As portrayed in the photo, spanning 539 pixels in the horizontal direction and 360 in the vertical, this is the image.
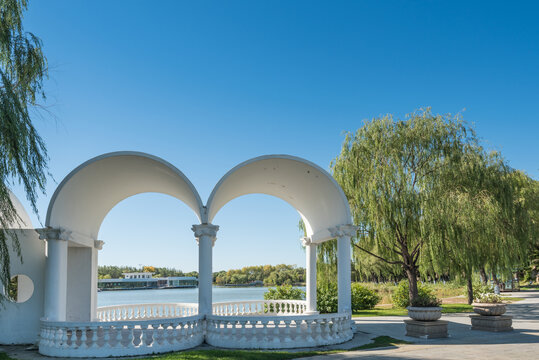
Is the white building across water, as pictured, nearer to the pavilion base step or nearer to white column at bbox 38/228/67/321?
white column at bbox 38/228/67/321

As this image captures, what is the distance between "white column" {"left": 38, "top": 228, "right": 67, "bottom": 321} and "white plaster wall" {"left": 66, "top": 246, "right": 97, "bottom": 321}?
2648mm

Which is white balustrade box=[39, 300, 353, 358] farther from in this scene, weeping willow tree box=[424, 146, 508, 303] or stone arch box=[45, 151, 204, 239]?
weeping willow tree box=[424, 146, 508, 303]

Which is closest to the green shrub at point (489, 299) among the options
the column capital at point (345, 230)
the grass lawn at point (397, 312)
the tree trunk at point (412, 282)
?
the column capital at point (345, 230)

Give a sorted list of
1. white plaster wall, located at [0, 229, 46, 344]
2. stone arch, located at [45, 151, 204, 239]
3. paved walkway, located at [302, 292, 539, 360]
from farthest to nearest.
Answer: white plaster wall, located at [0, 229, 46, 344]
stone arch, located at [45, 151, 204, 239]
paved walkway, located at [302, 292, 539, 360]

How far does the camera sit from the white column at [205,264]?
37.7 feet

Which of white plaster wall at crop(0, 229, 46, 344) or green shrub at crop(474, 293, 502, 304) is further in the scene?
green shrub at crop(474, 293, 502, 304)

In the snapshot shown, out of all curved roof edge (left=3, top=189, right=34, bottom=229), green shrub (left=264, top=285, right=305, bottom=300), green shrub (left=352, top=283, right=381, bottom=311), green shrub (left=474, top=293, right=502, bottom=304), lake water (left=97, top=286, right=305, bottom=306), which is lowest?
lake water (left=97, top=286, right=305, bottom=306)

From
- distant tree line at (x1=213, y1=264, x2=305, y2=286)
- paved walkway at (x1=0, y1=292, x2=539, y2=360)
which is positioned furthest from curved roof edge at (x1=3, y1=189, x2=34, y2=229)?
distant tree line at (x1=213, y1=264, x2=305, y2=286)

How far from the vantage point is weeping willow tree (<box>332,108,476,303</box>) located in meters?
17.1

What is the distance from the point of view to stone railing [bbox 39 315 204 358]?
975cm

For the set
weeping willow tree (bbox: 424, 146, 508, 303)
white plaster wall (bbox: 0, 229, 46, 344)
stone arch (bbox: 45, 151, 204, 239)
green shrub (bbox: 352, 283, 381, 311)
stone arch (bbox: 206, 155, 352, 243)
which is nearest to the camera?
stone arch (bbox: 45, 151, 204, 239)

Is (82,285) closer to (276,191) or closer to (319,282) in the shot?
(276,191)

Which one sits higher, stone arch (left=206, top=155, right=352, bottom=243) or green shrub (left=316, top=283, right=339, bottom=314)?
stone arch (left=206, top=155, right=352, bottom=243)

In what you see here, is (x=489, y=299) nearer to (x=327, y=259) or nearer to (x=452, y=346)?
(x=452, y=346)
